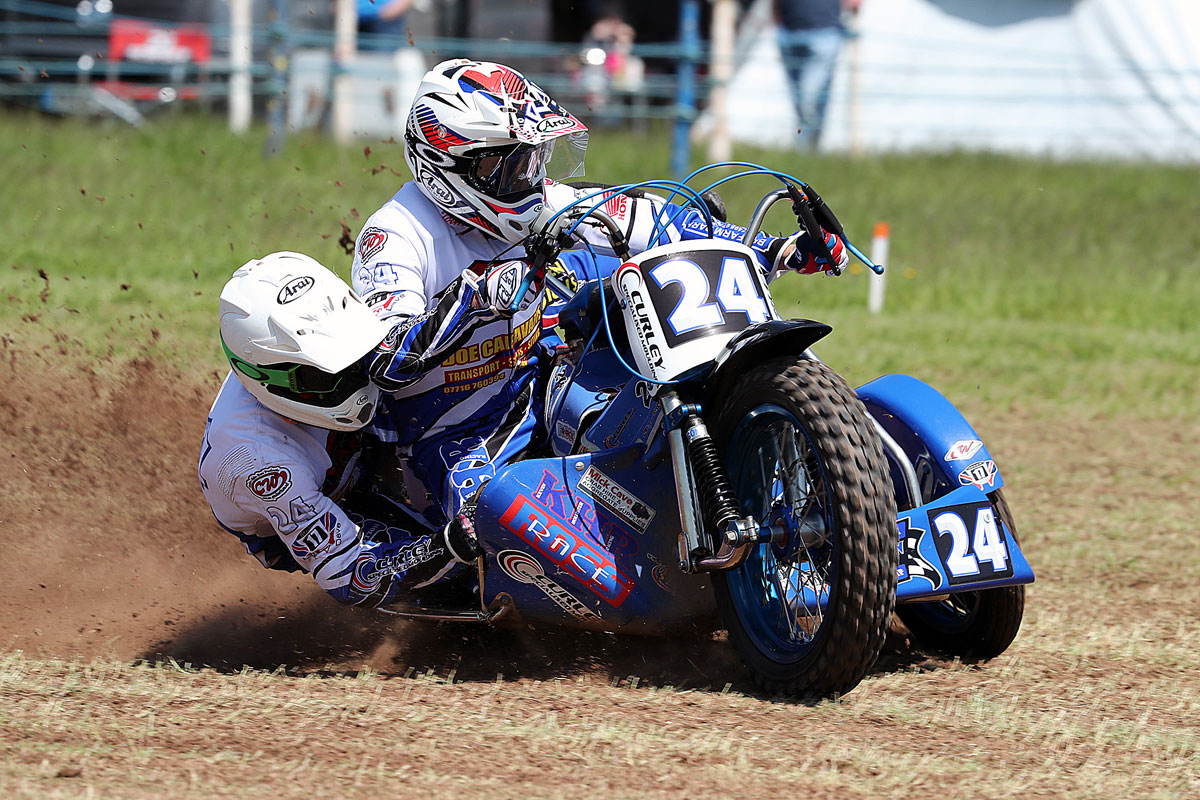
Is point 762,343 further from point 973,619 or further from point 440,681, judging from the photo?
point 440,681

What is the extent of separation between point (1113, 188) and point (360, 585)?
13.1m

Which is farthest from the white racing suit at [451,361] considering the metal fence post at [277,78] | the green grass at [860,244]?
the metal fence post at [277,78]

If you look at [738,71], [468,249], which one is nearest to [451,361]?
[468,249]

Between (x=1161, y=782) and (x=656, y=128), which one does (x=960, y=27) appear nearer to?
(x=656, y=128)

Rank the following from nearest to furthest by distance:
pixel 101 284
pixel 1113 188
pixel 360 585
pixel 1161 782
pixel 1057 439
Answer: pixel 1161 782 → pixel 360 585 → pixel 1057 439 → pixel 101 284 → pixel 1113 188

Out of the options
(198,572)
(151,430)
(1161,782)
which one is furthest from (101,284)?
(1161,782)

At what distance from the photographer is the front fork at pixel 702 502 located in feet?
12.8

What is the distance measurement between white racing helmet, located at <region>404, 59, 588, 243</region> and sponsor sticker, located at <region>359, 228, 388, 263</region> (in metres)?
0.22

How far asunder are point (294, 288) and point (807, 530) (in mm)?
1708

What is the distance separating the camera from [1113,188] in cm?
1567

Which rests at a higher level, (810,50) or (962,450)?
(810,50)

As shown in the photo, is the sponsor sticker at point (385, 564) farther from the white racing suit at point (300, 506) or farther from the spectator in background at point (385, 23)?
the spectator in background at point (385, 23)

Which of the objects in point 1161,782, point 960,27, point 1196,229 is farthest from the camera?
point 960,27

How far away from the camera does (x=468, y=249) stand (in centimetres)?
481
